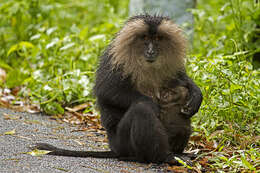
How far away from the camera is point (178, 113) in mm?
4145

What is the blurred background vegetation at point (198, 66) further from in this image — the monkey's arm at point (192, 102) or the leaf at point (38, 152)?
the leaf at point (38, 152)

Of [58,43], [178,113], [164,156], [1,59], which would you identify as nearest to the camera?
[164,156]

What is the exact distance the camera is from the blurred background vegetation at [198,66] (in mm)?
4516

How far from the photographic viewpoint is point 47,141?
434cm

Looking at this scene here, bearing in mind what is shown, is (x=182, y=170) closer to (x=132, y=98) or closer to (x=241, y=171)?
(x=241, y=171)

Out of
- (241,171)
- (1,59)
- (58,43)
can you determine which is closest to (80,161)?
(241,171)

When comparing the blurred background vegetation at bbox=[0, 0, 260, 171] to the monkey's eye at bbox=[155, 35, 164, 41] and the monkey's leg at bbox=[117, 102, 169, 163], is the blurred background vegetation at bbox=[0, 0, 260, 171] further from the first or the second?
the monkey's eye at bbox=[155, 35, 164, 41]

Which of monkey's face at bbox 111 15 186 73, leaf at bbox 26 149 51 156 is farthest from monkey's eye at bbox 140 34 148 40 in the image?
leaf at bbox 26 149 51 156

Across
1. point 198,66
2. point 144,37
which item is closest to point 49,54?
point 198,66

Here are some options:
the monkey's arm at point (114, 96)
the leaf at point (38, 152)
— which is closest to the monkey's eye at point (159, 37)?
the monkey's arm at point (114, 96)

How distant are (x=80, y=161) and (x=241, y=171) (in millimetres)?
1305

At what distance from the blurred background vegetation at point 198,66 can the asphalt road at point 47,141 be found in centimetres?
52

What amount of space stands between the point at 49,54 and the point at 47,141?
2.48m

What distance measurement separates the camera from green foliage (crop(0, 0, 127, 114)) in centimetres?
580
